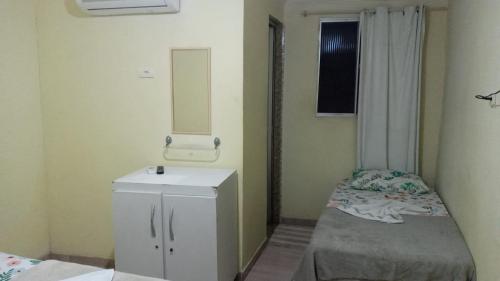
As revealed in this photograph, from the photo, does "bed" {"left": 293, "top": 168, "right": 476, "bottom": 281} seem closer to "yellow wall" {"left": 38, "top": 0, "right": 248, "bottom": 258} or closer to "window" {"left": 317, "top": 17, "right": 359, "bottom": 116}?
"yellow wall" {"left": 38, "top": 0, "right": 248, "bottom": 258}

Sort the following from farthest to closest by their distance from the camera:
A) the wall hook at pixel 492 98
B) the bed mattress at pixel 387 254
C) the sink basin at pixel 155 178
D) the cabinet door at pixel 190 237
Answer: the sink basin at pixel 155 178, the cabinet door at pixel 190 237, the bed mattress at pixel 387 254, the wall hook at pixel 492 98

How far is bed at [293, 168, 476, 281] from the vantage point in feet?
6.70

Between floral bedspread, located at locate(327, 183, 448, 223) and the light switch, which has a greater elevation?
the light switch

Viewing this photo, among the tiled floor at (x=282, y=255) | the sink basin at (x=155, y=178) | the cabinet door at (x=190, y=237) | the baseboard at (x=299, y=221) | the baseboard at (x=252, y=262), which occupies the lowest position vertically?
the tiled floor at (x=282, y=255)

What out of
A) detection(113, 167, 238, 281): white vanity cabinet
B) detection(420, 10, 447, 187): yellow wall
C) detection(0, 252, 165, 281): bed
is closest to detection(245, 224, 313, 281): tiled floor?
detection(113, 167, 238, 281): white vanity cabinet

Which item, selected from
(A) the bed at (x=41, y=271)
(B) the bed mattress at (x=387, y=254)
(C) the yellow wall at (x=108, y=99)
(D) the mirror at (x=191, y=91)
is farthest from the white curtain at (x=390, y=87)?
(A) the bed at (x=41, y=271)

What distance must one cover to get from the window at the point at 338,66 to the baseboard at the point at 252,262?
4.71 feet

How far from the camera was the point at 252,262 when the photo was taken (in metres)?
3.19

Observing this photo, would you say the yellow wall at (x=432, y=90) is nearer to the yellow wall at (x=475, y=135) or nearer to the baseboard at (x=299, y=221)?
the yellow wall at (x=475, y=135)

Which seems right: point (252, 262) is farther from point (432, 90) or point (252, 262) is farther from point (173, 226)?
point (432, 90)

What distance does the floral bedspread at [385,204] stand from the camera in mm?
2707

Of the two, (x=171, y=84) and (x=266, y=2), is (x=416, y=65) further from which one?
(x=171, y=84)

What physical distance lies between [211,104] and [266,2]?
1079 millimetres

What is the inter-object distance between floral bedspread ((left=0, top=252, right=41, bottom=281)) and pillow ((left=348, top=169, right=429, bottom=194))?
2593 millimetres
